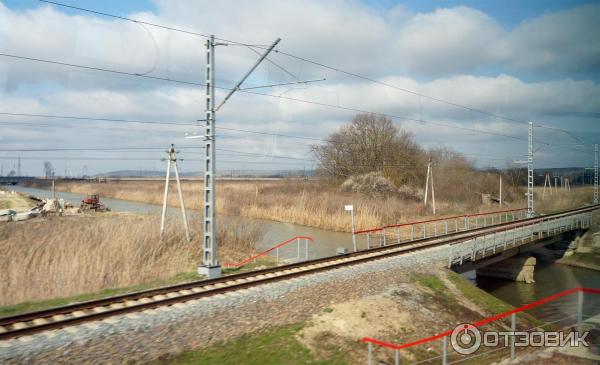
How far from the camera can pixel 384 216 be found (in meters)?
38.2

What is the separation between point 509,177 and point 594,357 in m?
72.5

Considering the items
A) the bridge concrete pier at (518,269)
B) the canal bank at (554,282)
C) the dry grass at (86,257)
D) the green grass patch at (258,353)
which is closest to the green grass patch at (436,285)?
the canal bank at (554,282)

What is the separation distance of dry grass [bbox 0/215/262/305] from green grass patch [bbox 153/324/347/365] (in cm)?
732

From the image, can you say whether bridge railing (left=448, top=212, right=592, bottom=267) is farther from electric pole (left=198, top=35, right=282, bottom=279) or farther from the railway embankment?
electric pole (left=198, top=35, right=282, bottom=279)

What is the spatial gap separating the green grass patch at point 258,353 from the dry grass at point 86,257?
7.32 m

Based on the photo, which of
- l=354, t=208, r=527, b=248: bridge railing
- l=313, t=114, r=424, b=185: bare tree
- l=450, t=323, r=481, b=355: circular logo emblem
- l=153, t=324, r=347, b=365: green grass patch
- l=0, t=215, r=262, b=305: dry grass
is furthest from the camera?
l=313, t=114, r=424, b=185: bare tree

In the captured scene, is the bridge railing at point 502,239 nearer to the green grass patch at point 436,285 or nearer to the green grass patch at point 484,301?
the green grass patch at point 484,301

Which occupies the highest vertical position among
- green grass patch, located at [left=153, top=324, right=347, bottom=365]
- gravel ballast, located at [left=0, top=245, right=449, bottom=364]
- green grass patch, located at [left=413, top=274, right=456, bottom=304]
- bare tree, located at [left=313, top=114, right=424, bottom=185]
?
bare tree, located at [left=313, top=114, right=424, bottom=185]

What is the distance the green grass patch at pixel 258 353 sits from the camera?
8602 millimetres

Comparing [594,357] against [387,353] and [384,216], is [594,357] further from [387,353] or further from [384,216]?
[384,216]

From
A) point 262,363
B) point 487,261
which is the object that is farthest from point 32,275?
point 487,261

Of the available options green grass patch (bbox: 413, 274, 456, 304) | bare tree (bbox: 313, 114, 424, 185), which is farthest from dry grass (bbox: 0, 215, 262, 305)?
bare tree (bbox: 313, 114, 424, 185)

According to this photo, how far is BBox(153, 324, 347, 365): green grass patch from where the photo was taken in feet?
28.2

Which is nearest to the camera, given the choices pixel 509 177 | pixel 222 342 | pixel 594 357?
pixel 594 357
